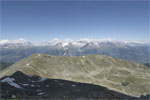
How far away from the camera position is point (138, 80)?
18938 centimetres

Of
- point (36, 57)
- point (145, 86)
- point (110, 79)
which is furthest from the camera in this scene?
point (36, 57)

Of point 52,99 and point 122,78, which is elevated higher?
point 52,99

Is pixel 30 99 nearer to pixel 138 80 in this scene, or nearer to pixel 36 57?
pixel 36 57

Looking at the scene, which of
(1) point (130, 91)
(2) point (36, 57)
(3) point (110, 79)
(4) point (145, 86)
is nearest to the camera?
(1) point (130, 91)

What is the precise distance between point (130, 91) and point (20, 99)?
15272cm

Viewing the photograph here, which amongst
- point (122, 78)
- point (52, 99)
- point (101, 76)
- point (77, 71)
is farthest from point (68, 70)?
point (52, 99)

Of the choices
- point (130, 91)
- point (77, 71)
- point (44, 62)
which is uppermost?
point (44, 62)

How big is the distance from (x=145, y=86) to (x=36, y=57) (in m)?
168

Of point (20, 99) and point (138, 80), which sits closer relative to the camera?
point (20, 99)

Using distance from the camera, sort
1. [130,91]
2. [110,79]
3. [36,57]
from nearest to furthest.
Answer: [130,91] < [110,79] < [36,57]

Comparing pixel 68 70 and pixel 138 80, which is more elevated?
pixel 68 70

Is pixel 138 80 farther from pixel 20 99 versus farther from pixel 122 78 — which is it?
pixel 20 99

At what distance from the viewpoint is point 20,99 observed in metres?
28.9

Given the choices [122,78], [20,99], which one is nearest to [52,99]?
[20,99]
